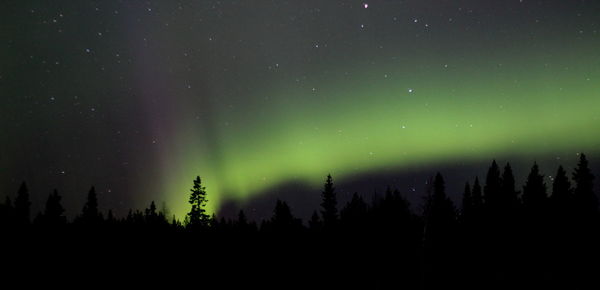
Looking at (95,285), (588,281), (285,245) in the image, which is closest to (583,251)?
(588,281)

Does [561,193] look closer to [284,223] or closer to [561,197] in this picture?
[561,197]

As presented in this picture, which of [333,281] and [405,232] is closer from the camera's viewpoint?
[333,281]

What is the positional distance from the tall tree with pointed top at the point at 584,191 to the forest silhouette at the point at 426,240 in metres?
0.14

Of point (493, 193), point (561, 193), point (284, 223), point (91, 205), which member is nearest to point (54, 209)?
point (91, 205)

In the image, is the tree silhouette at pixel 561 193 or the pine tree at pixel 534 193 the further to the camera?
the pine tree at pixel 534 193

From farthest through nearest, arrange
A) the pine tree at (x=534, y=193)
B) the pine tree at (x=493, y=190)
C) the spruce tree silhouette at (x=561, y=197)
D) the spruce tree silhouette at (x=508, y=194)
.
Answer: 1. the pine tree at (x=493, y=190)
2. the spruce tree silhouette at (x=508, y=194)
3. the pine tree at (x=534, y=193)
4. the spruce tree silhouette at (x=561, y=197)

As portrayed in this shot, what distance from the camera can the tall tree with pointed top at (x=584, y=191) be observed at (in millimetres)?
62028

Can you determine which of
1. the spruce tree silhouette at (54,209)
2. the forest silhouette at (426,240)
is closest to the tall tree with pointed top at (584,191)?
the forest silhouette at (426,240)

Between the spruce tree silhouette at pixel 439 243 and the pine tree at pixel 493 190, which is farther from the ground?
the pine tree at pixel 493 190

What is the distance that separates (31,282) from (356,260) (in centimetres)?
2988

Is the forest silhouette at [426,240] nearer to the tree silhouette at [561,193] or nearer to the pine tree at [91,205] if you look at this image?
the tree silhouette at [561,193]

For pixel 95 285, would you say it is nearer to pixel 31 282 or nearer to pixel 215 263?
pixel 31 282

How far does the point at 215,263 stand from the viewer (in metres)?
59.2

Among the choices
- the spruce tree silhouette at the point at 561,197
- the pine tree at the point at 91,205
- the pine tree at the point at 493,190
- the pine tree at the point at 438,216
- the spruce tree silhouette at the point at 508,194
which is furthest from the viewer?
the pine tree at the point at 91,205
